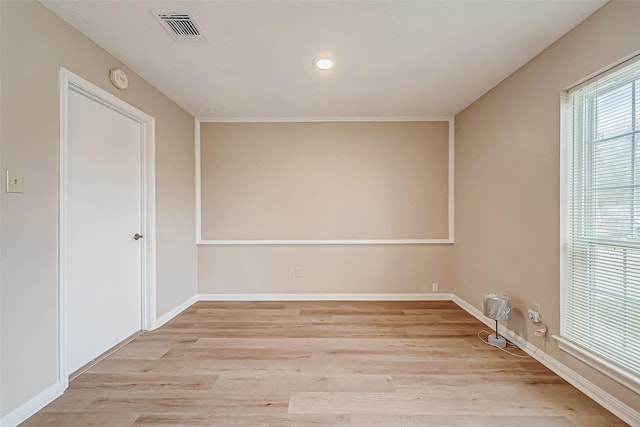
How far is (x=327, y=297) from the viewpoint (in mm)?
3627

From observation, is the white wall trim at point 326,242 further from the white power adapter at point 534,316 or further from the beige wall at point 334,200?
the white power adapter at point 534,316

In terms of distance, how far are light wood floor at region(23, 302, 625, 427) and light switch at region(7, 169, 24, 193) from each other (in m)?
1.35

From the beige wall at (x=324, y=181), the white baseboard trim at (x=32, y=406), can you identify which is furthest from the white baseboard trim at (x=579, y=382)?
the white baseboard trim at (x=32, y=406)

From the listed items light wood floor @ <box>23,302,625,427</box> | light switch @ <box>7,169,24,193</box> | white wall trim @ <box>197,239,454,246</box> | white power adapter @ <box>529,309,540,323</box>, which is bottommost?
light wood floor @ <box>23,302,625,427</box>

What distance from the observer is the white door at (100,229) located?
6.50 feet

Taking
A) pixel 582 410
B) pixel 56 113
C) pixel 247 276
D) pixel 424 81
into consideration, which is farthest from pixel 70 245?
pixel 582 410

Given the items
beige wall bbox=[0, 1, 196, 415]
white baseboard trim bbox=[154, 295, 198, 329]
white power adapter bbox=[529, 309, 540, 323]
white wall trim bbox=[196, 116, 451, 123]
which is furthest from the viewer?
white wall trim bbox=[196, 116, 451, 123]

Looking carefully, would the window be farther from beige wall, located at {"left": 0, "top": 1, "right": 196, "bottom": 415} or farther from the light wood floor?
beige wall, located at {"left": 0, "top": 1, "right": 196, "bottom": 415}

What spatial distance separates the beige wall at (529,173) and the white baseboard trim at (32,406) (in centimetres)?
349

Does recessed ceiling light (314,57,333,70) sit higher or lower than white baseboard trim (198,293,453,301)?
higher

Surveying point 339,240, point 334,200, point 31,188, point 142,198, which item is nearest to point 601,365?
point 339,240

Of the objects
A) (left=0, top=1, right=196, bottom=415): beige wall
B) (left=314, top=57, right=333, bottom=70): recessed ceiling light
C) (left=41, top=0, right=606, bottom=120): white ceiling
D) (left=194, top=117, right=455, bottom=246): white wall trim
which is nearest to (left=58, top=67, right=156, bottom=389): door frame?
(left=0, top=1, right=196, bottom=415): beige wall

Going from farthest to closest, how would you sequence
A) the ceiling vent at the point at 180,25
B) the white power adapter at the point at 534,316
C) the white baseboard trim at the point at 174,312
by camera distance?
1. the white baseboard trim at the point at 174,312
2. the white power adapter at the point at 534,316
3. the ceiling vent at the point at 180,25

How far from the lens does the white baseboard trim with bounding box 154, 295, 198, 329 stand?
283 centimetres
